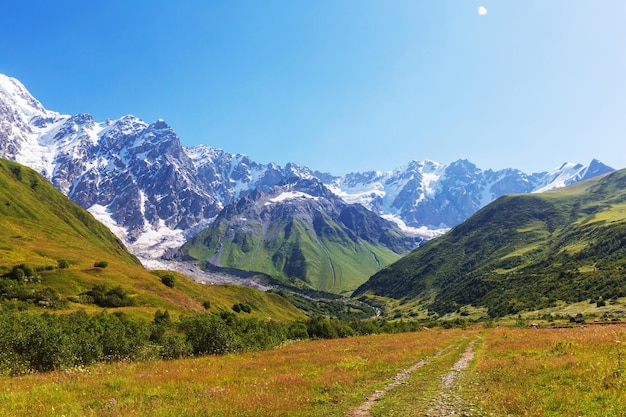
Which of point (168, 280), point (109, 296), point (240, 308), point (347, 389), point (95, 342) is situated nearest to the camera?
point (347, 389)

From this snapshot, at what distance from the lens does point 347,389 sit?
21.2 metres

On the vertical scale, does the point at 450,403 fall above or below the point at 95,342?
above

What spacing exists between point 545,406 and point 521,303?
206200mm

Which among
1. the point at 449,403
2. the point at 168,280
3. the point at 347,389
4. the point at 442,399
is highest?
the point at 168,280

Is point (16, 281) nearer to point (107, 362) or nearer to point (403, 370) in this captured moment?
point (107, 362)

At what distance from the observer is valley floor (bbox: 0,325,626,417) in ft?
50.0


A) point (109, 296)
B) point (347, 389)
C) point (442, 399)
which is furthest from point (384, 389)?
point (109, 296)

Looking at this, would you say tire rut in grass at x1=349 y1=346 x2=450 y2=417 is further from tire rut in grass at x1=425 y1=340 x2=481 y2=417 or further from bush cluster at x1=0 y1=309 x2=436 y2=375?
bush cluster at x1=0 y1=309 x2=436 y2=375

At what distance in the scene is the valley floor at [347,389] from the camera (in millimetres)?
15238

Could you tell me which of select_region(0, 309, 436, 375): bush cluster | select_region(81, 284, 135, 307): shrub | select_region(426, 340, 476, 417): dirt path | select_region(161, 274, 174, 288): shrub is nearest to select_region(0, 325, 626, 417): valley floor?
select_region(426, 340, 476, 417): dirt path

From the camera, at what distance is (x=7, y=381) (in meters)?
22.2

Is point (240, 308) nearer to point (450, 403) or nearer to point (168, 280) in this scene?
point (168, 280)

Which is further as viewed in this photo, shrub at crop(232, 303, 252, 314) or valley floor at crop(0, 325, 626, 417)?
shrub at crop(232, 303, 252, 314)

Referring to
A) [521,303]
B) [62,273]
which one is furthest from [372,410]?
[521,303]
